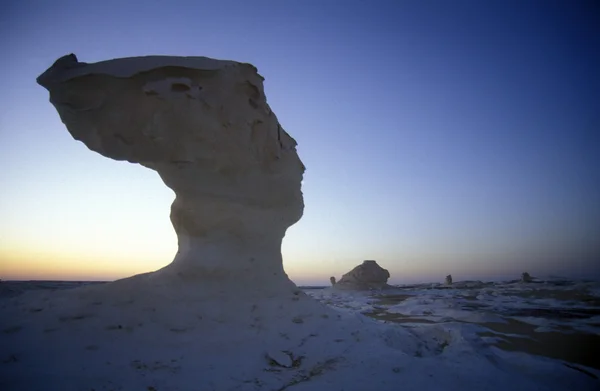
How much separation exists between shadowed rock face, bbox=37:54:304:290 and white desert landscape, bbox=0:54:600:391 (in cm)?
3

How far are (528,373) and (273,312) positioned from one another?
477cm

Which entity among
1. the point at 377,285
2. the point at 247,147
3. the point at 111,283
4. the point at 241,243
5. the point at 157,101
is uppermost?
the point at 157,101

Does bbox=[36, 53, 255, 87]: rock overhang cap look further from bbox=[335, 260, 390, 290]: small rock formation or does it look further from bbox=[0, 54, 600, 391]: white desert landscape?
bbox=[335, 260, 390, 290]: small rock formation

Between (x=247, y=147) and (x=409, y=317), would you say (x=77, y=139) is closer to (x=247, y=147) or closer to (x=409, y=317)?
(x=247, y=147)

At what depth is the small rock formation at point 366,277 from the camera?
33928 millimetres

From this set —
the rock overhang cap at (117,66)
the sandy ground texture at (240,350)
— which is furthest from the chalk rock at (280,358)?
the rock overhang cap at (117,66)

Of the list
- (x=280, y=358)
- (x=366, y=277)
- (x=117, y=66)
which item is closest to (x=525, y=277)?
(x=366, y=277)

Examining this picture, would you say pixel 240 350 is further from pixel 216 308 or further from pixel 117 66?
pixel 117 66

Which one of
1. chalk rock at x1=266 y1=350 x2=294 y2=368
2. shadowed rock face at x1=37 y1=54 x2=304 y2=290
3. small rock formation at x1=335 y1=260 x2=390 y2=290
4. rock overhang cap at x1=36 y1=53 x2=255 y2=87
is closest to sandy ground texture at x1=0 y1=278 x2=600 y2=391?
chalk rock at x1=266 y1=350 x2=294 y2=368

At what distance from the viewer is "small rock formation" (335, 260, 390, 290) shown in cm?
3393

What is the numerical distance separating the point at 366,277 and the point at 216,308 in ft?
101

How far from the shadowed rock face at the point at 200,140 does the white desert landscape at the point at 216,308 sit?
0.03 m

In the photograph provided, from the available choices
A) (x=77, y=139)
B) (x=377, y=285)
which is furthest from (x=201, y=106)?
(x=377, y=285)

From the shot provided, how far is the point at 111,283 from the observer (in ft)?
19.7
